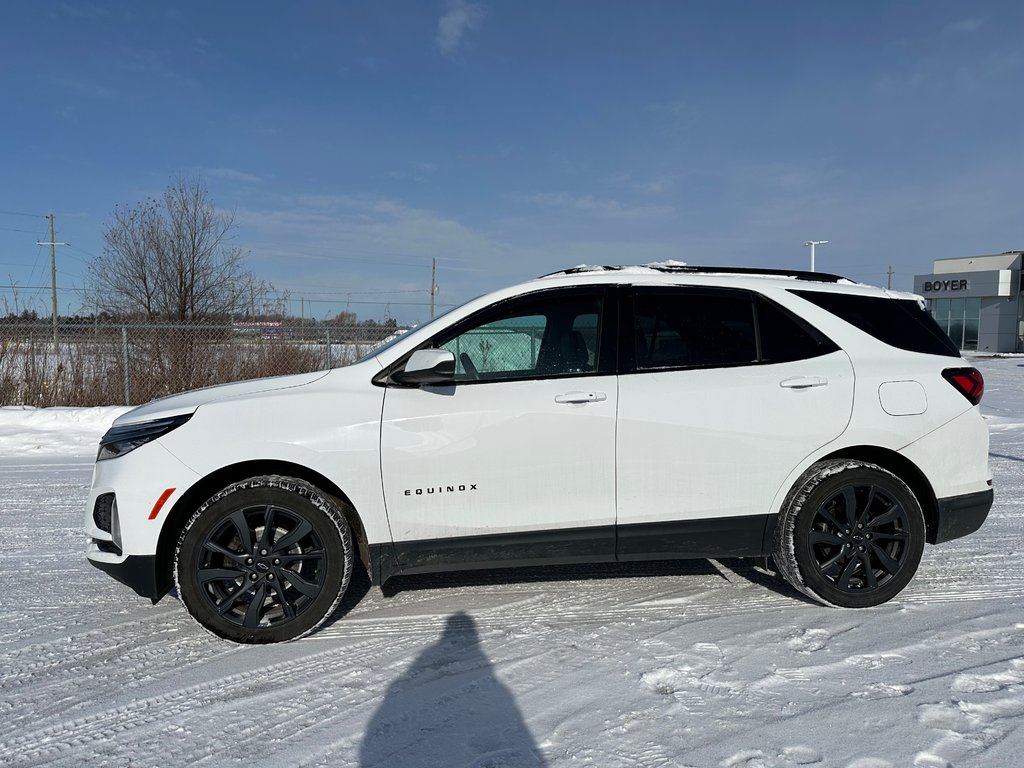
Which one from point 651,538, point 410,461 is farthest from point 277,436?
point 651,538

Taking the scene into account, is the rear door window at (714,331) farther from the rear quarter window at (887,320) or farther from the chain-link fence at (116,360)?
the chain-link fence at (116,360)

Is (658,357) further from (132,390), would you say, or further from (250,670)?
(132,390)

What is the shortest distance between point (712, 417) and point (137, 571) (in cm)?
296

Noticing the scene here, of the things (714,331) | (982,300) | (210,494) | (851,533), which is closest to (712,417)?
(714,331)

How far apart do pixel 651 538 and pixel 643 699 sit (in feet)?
3.00

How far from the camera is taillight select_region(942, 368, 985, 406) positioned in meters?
3.61

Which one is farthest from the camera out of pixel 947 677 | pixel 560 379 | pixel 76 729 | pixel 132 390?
pixel 132 390

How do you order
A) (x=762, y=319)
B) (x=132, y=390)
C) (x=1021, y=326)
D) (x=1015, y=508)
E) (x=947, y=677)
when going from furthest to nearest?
(x=1021, y=326)
(x=132, y=390)
(x=1015, y=508)
(x=762, y=319)
(x=947, y=677)

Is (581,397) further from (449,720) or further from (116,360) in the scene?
(116,360)

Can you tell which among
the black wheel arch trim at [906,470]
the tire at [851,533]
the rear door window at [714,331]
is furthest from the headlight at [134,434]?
the black wheel arch trim at [906,470]

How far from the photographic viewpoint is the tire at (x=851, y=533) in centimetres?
349

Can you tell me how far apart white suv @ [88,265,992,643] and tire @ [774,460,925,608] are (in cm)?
1

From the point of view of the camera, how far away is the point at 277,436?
316 centimetres

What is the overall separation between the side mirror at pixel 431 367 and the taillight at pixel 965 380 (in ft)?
8.97
